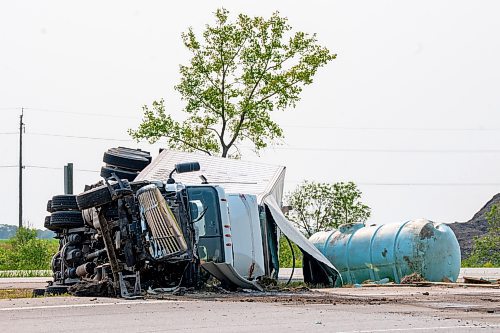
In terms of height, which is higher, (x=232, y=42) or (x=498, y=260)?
(x=232, y=42)

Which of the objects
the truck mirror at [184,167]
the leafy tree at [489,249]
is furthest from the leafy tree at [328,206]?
the truck mirror at [184,167]

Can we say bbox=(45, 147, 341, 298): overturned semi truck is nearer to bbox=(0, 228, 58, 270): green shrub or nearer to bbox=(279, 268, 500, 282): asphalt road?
bbox=(279, 268, 500, 282): asphalt road

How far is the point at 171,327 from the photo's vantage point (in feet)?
37.9

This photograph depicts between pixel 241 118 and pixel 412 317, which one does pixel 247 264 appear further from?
pixel 241 118

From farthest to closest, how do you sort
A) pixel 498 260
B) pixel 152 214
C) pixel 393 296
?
1. pixel 498 260
2. pixel 393 296
3. pixel 152 214

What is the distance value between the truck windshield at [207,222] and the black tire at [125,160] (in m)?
2.72

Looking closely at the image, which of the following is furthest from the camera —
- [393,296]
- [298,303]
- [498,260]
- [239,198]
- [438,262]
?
[498,260]

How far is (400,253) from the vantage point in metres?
24.8

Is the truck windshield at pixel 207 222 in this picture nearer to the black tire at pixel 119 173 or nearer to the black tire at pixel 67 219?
the black tire at pixel 119 173

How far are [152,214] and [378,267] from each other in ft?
31.3

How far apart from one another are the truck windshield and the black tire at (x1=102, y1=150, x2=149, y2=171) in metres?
2.72

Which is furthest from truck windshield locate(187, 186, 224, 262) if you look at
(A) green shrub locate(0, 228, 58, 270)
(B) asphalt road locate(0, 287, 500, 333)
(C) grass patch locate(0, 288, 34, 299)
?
(A) green shrub locate(0, 228, 58, 270)

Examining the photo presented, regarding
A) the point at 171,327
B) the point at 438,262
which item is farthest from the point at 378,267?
the point at 171,327

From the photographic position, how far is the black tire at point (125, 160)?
2086 cm
